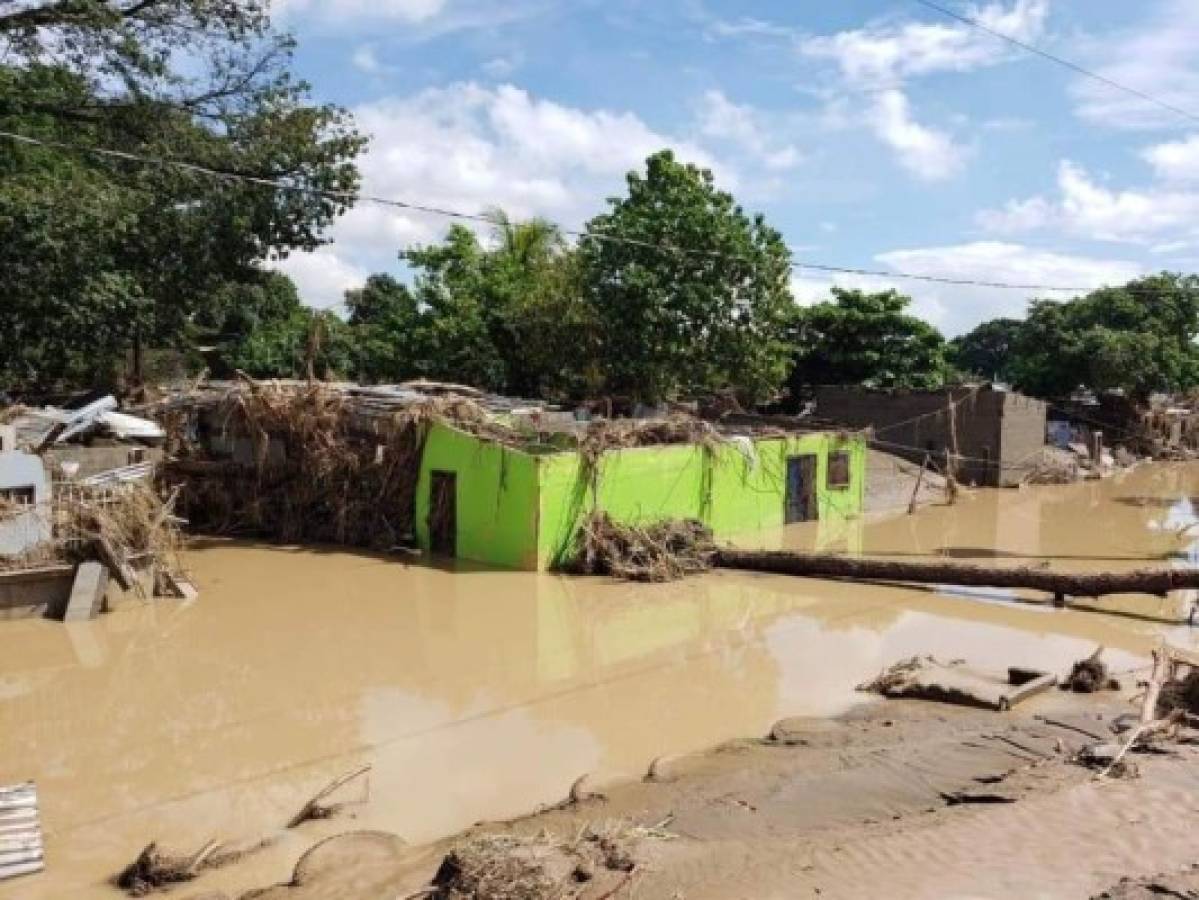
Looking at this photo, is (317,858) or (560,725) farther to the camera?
(560,725)

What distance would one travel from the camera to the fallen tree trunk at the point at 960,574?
15.4 meters

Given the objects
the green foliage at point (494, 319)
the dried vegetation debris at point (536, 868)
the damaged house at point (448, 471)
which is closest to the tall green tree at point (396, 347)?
the green foliage at point (494, 319)

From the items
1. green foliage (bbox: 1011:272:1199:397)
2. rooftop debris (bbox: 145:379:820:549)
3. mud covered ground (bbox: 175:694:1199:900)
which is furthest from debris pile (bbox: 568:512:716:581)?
green foliage (bbox: 1011:272:1199:397)

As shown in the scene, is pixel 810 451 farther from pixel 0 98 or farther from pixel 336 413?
pixel 0 98

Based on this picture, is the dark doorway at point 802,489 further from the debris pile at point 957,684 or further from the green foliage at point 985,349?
the green foliage at point 985,349

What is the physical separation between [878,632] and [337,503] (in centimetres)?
1086

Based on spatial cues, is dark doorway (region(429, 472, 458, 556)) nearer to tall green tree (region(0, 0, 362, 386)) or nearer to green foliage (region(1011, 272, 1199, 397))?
tall green tree (region(0, 0, 362, 386))

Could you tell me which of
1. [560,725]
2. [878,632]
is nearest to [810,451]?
[878,632]

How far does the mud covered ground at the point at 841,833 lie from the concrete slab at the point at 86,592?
8624mm

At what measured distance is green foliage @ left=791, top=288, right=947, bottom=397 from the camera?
36.8 m

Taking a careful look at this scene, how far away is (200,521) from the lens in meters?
21.9

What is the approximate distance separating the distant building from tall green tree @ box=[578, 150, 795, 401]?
7228 mm

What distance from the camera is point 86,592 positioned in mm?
Answer: 14242

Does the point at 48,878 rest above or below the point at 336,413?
below
